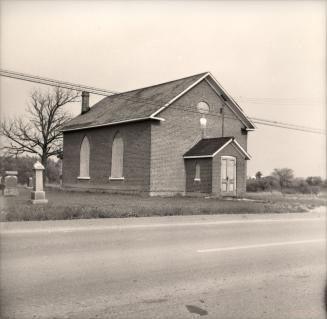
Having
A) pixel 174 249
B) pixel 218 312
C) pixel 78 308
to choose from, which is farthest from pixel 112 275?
pixel 174 249

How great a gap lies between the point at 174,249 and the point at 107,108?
2622 centimetres

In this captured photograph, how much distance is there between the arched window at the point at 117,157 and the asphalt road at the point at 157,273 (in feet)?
57.6

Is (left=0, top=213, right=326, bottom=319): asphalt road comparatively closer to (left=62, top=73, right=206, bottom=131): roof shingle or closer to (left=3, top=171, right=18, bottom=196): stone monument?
(left=3, top=171, right=18, bottom=196): stone monument

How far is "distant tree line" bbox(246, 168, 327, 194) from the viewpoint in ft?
111

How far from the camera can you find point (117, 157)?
29828 mm

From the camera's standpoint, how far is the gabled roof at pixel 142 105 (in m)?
27.1

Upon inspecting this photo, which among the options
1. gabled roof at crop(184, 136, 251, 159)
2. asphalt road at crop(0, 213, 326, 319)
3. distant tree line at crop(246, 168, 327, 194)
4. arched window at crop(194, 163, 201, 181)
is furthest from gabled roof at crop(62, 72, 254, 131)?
asphalt road at crop(0, 213, 326, 319)

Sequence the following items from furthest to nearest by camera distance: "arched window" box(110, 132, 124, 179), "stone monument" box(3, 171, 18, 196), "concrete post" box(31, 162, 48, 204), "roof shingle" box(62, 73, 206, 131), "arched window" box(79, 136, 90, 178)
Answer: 1. "arched window" box(79, 136, 90, 178)
2. "arched window" box(110, 132, 124, 179)
3. "roof shingle" box(62, 73, 206, 131)
4. "stone monument" box(3, 171, 18, 196)
5. "concrete post" box(31, 162, 48, 204)

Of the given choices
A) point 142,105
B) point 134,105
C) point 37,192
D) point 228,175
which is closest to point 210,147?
point 228,175

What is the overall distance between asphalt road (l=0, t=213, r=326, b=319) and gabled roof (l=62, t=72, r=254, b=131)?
16.2m

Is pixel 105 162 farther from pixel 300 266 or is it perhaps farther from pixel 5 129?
pixel 300 266

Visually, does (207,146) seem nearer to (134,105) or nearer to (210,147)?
(210,147)

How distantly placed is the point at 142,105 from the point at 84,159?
8.03 meters

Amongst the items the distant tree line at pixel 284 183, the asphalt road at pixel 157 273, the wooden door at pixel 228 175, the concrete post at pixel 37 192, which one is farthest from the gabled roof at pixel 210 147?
the asphalt road at pixel 157 273
